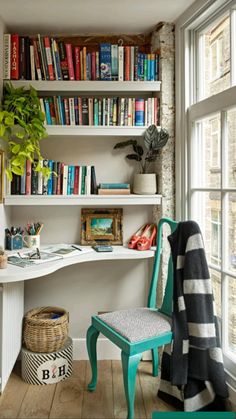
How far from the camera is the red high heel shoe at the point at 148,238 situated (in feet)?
8.18

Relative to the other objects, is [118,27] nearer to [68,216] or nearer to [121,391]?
[68,216]

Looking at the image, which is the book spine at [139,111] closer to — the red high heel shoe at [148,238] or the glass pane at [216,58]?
the glass pane at [216,58]

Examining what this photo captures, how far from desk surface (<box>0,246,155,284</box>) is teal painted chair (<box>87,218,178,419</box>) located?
0.73ft

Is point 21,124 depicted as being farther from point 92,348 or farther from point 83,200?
point 92,348

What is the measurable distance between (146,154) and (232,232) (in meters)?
0.95

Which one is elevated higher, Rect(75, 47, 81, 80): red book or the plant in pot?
Rect(75, 47, 81, 80): red book

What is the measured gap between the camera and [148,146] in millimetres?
2416

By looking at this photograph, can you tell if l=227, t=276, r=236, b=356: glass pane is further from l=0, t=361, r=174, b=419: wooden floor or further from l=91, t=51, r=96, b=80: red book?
l=91, t=51, r=96, b=80: red book

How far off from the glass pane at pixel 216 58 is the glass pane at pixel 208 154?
0.19 m

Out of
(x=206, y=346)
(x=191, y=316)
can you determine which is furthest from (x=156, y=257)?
(x=206, y=346)

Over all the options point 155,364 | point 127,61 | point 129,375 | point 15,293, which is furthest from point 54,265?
point 127,61

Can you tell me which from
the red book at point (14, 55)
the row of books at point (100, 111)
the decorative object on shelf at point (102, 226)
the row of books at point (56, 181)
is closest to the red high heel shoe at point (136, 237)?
the decorative object on shelf at point (102, 226)

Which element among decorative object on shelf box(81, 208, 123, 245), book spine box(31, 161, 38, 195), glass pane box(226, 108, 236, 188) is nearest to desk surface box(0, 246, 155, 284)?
decorative object on shelf box(81, 208, 123, 245)

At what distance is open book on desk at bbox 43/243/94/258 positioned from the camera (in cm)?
233
